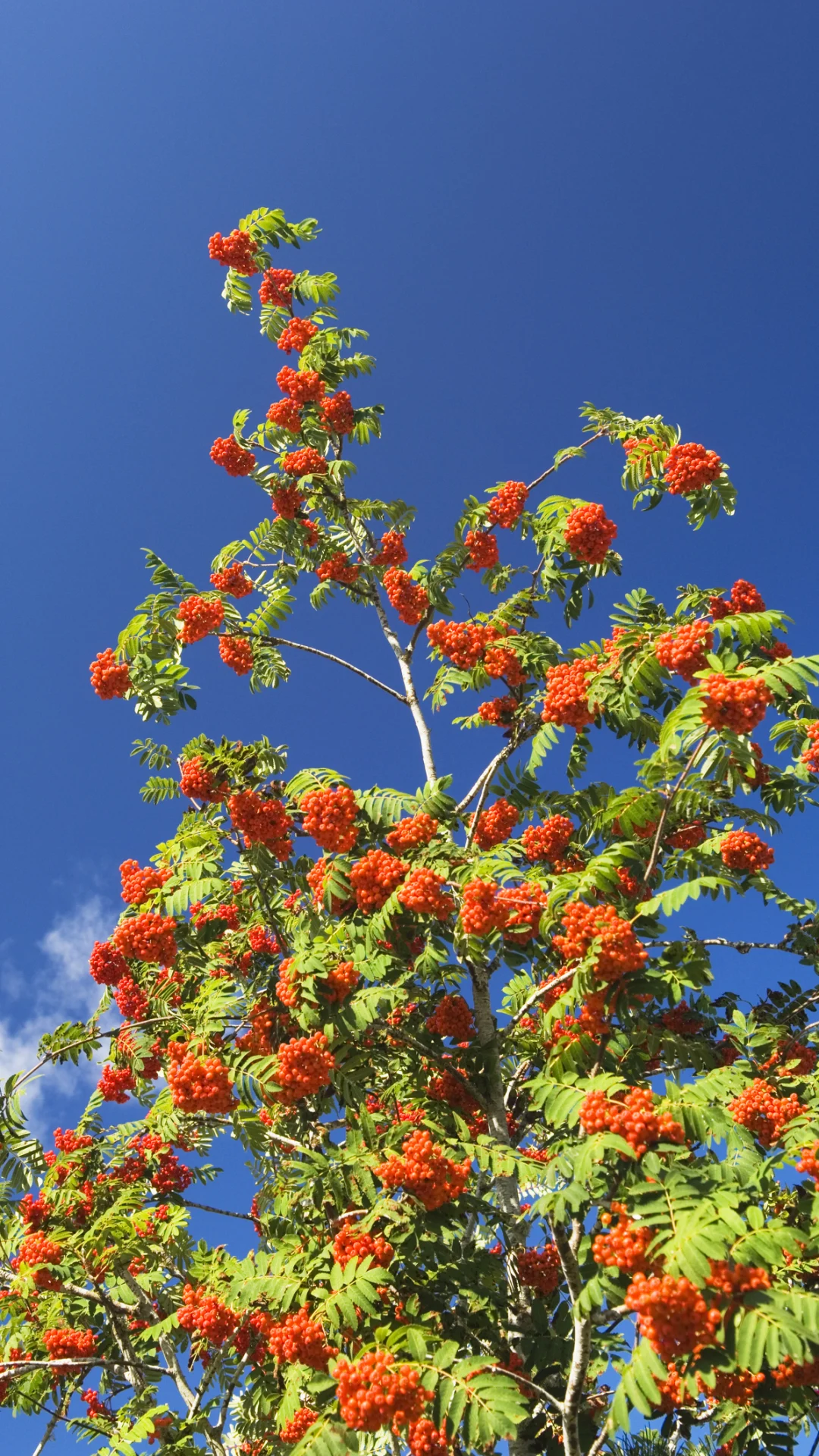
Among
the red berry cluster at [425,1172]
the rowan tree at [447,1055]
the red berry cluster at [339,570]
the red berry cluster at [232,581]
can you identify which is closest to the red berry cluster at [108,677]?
the rowan tree at [447,1055]

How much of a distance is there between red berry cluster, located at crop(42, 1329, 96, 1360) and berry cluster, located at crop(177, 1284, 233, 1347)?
134 centimetres

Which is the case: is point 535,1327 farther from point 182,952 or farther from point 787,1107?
point 182,952

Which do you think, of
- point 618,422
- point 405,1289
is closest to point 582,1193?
point 405,1289

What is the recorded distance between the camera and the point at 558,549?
775 cm

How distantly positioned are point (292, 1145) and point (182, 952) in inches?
→ 87.0

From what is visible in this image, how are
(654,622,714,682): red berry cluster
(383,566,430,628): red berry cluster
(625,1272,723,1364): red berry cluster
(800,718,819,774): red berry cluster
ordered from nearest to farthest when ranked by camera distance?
(625,1272,723,1364): red berry cluster
(654,622,714,682): red berry cluster
(800,718,819,774): red berry cluster
(383,566,430,628): red berry cluster

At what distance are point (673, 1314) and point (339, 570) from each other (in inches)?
310

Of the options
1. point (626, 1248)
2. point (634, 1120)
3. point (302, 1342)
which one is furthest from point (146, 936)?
point (626, 1248)

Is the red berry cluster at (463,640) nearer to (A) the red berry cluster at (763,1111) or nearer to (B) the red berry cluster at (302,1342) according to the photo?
(A) the red berry cluster at (763,1111)

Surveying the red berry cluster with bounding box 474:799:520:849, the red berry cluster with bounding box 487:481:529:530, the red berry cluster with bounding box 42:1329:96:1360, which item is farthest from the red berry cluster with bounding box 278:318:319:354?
the red berry cluster with bounding box 42:1329:96:1360

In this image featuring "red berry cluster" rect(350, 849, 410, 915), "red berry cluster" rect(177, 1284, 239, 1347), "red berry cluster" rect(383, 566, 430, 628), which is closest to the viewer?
"red berry cluster" rect(350, 849, 410, 915)

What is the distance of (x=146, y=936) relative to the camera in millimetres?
6422

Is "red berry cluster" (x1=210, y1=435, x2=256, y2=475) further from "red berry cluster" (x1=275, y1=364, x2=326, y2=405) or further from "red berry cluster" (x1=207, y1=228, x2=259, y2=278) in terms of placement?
"red berry cluster" (x1=207, y1=228, x2=259, y2=278)

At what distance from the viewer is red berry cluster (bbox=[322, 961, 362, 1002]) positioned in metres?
5.45
